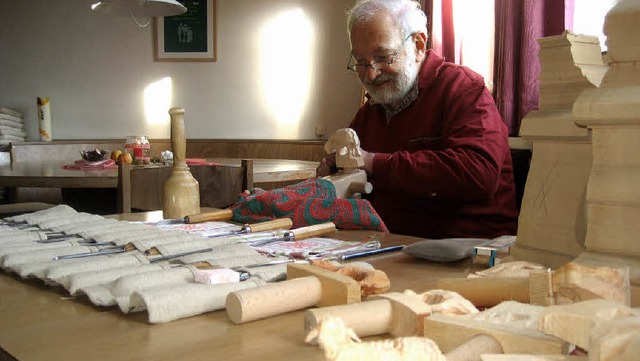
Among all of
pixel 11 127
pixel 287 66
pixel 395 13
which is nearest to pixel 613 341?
pixel 395 13

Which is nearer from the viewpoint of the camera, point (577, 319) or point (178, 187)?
point (577, 319)

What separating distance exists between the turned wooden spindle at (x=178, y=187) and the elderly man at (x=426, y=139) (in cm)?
72

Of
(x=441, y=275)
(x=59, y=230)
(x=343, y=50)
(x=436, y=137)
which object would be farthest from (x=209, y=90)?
(x=441, y=275)

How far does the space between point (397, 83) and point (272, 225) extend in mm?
1133

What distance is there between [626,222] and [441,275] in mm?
337

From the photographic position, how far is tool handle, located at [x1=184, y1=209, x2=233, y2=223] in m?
1.63

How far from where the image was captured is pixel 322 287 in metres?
0.90

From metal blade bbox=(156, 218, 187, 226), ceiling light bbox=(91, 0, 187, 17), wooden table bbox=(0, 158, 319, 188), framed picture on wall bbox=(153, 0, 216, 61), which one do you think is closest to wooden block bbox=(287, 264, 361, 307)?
metal blade bbox=(156, 218, 187, 226)

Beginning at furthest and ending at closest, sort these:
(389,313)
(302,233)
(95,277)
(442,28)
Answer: (442,28), (302,233), (95,277), (389,313)

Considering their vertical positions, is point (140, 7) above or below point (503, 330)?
above

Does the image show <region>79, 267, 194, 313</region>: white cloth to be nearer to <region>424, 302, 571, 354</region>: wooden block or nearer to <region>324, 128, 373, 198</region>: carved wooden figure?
<region>424, 302, 571, 354</region>: wooden block

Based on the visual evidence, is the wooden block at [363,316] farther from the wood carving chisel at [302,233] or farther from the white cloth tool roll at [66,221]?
the white cloth tool roll at [66,221]

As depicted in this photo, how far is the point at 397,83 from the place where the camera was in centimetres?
248

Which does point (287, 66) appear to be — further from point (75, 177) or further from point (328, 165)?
point (328, 165)
